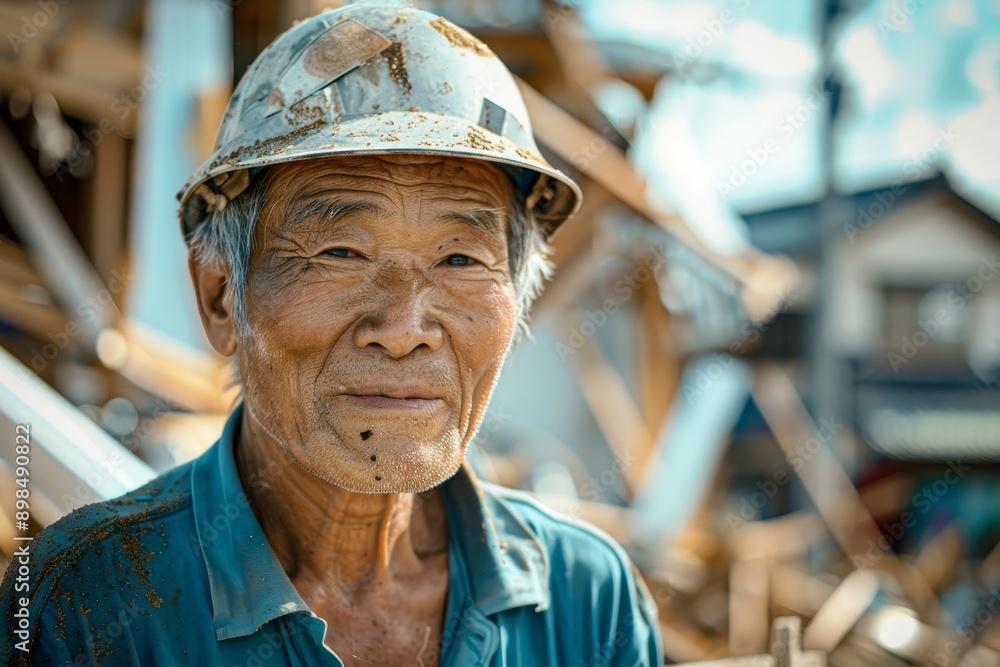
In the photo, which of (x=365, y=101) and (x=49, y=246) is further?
(x=49, y=246)

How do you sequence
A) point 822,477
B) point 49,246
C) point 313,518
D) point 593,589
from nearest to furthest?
point 313,518, point 593,589, point 49,246, point 822,477

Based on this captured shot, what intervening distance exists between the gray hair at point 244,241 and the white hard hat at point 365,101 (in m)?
0.04

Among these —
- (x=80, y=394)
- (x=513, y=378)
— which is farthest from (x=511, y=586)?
(x=513, y=378)

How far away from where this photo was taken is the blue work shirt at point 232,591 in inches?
53.7

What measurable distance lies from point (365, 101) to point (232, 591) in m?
0.94

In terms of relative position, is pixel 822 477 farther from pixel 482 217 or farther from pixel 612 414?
pixel 482 217

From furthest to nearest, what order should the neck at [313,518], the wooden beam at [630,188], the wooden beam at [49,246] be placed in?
1. the wooden beam at [630,188]
2. the wooden beam at [49,246]
3. the neck at [313,518]

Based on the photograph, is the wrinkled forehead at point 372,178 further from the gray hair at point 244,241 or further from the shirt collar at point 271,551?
the shirt collar at point 271,551

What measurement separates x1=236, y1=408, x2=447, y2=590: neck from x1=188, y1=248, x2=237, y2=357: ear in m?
0.17

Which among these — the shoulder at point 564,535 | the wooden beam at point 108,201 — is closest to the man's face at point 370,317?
the shoulder at point 564,535

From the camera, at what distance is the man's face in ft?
4.68

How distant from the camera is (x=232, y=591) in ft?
4.72

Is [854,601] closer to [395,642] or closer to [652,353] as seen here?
[652,353]

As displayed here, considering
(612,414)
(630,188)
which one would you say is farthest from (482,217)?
(612,414)
